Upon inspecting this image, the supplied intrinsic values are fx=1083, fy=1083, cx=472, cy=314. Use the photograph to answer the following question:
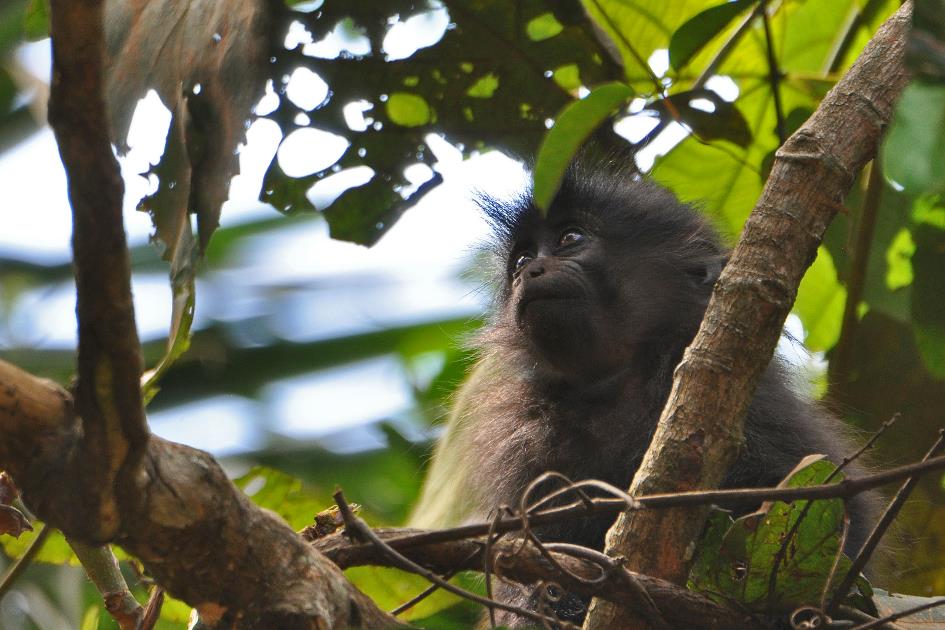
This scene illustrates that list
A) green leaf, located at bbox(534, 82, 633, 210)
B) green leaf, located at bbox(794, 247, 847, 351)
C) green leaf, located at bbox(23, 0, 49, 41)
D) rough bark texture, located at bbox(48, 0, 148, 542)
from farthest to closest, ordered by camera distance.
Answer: green leaf, located at bbox(794, 247, 847, 351) < green leaf, located at bbox(23, 0, 49, 41) < green leaf, located at bbox(534, 82, 633, 210) < rough bark texture, located at bbox(48, 0, 148, 542)

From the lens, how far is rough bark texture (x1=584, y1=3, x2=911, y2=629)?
2.17 m

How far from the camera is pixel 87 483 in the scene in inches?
58.8

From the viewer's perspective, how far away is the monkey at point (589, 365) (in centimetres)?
335

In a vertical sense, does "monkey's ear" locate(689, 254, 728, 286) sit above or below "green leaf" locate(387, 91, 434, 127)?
below

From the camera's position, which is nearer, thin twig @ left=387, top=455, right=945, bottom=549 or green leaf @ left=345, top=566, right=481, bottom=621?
thin twig @ left=387, top=455, right=945, bottom=549

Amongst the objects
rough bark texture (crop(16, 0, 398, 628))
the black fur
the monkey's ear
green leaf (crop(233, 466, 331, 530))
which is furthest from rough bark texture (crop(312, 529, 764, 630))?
the monkey's ear

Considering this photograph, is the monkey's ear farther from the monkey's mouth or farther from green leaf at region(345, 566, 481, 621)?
green leaf at region(345, 566, 481, 621)

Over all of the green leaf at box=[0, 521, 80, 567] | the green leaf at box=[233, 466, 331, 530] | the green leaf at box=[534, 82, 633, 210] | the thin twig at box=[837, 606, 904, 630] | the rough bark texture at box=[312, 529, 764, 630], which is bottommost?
the green leaf at box=[0, 521, 80, 567]

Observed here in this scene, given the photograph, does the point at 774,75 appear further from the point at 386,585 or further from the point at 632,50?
the point at 386,585

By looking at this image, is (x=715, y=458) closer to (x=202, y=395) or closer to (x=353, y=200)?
(x=353, y=200)

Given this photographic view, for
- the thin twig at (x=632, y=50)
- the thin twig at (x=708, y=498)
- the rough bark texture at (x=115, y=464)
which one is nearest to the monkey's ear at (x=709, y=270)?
the thin twig at (x=632, y=50)

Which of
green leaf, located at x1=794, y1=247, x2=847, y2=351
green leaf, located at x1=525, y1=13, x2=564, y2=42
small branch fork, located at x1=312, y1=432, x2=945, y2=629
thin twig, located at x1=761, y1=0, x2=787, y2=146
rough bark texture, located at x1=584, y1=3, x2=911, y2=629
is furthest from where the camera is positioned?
green leaf, located at x1=794, y1=247, x2=847, y2=351

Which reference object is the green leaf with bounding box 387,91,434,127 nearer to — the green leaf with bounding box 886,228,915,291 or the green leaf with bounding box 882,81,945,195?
the green leaf with bounding box 886,228,915,291

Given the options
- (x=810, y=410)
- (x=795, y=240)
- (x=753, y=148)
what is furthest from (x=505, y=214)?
(x=795, y=240)
